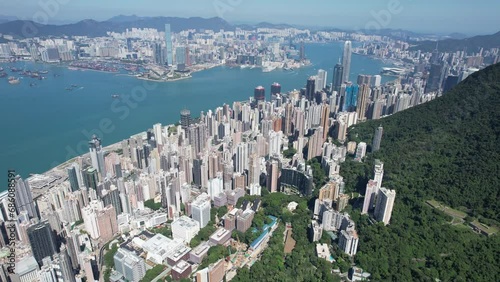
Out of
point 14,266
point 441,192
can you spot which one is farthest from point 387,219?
point 14,266

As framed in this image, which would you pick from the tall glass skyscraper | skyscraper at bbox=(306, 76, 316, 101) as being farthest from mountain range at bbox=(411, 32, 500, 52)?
skyscraper at bbox=(306, 76, 316, 101)

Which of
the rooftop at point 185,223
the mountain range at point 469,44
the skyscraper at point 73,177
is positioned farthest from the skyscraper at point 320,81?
the mountain range at point 469,44

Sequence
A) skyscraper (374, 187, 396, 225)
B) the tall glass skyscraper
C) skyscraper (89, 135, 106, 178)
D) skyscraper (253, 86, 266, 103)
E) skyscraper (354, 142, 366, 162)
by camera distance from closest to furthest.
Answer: skyscraper (374, 187, 396, 225) < skyscraper (89, 135, 106, 178) < skyscraper (354, 142, 366, 162) < the tall glass skyscraper < skyscraper (253, 86, 266, 103)

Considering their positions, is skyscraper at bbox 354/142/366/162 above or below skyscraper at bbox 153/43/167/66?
below

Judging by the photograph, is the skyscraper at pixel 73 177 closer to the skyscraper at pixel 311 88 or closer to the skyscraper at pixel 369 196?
the skyscraper at pixel 369 196

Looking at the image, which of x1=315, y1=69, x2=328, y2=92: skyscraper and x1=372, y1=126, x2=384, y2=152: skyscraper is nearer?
x1=372, y1=126, x2=384, y2=152: skyscraper

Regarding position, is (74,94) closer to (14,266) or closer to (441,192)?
(14,266)

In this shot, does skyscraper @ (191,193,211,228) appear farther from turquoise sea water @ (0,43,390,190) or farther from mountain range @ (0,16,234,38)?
mountain range @ (0,16,234,38)
